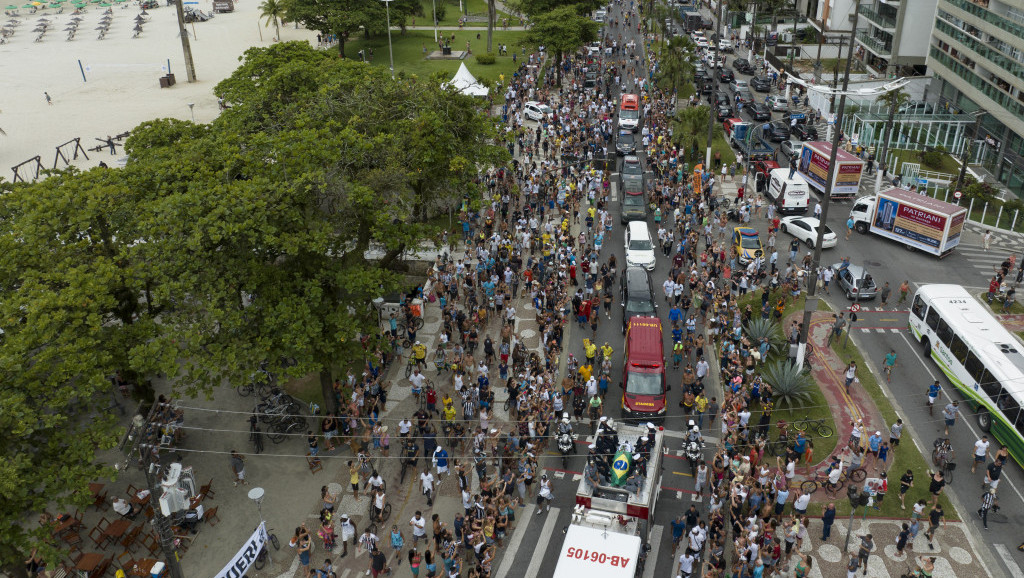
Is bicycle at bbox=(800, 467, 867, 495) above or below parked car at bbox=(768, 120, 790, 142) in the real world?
below

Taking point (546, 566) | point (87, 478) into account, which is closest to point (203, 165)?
point (87, 478)

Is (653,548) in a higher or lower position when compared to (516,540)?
higher

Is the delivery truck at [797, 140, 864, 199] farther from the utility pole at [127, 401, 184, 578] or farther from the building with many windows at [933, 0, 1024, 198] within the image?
the utility pole at [127, 401, 184, 578]

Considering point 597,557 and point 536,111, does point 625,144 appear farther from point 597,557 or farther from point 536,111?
point 597,557

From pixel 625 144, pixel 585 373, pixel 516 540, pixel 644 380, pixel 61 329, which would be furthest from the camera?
pixel 625 144

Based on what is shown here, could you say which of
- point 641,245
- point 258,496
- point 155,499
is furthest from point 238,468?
point 641,245

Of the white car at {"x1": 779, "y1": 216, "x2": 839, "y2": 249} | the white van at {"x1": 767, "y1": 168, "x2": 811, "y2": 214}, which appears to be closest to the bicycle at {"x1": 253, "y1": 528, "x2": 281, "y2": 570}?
the white car at {"x1": 779, "y1": 216, "x2": 839, "y2": 249}
